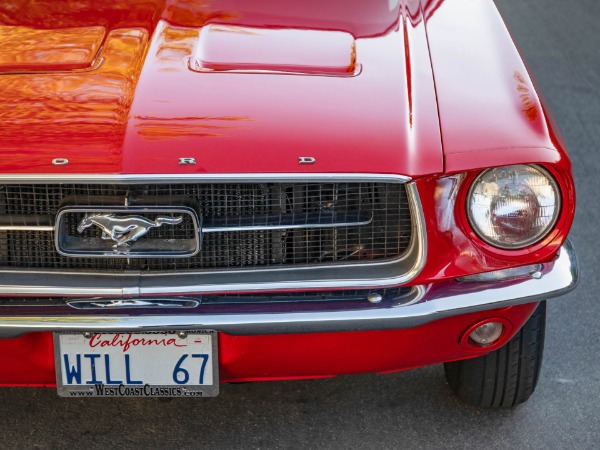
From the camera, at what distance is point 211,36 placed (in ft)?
10.1

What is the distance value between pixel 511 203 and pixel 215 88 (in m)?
0.86

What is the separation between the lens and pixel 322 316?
2.61m

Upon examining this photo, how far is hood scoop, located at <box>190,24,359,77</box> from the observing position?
289 cm

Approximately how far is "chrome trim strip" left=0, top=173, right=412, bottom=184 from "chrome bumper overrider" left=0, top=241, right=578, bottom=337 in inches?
13.4

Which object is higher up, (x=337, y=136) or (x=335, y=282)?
(x=337, y=136)

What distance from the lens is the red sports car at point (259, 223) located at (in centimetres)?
256

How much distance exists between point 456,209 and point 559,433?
3.23 feet

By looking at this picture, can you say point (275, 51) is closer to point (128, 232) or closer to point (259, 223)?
point (259, 223)

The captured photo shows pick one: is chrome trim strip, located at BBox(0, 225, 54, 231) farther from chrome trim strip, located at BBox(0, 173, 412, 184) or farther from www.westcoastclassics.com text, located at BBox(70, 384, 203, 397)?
www.westcoastclassics.com text, located at BBox(70, 384, 203, 397)

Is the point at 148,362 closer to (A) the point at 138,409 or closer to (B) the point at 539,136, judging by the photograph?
(A) the point at 138,409

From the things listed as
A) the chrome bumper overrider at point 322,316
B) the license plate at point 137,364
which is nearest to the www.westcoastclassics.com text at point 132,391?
the license plate at point 137,364

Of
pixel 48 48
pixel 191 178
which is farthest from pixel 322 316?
pixel 48 48

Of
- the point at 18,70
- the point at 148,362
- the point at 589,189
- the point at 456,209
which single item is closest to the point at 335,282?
the point at 456,209

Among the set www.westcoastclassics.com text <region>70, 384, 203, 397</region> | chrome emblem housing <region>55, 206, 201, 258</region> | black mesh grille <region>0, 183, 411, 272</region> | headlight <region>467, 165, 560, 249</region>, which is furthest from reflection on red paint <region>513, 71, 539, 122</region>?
www.westcoastclassics.com text <region>70, 384, 203, 397</region>
